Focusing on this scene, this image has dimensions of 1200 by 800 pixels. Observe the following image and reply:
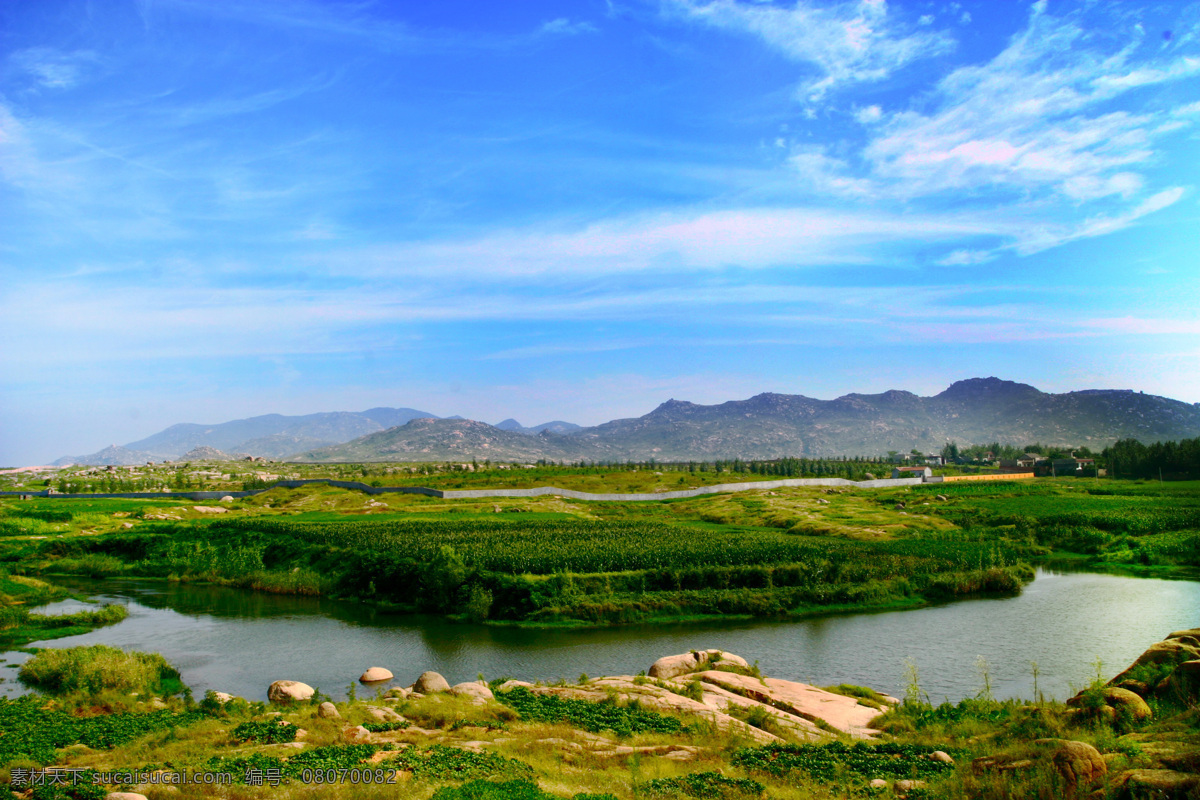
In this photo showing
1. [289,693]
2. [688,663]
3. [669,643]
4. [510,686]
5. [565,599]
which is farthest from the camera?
[565,599]

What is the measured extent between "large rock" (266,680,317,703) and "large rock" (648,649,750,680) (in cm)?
1222

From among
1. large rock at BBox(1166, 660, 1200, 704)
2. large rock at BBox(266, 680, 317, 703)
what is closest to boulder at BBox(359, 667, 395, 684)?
large rock at BBox(266, 680, 317, 703)

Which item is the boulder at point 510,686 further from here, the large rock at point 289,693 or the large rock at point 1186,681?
the large rock at point 1186,681

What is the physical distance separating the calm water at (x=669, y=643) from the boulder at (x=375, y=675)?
0.67 metres

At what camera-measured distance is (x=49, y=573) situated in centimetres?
5397

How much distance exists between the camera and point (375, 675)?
28.1 metres

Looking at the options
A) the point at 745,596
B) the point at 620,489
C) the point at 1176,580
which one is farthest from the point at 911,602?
the point at 620,489

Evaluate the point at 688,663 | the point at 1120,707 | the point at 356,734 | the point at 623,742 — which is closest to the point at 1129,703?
the point at 1120,707

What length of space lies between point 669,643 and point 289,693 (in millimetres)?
17631

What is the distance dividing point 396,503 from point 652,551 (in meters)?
52.9

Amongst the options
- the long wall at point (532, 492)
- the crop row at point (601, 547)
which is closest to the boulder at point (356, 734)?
the crop row at point (601, 547)

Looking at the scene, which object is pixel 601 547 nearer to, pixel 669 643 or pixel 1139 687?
pixel 669 643

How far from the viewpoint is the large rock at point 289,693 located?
23141 millimetres

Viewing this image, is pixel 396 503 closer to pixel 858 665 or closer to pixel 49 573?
pixel 49 573
